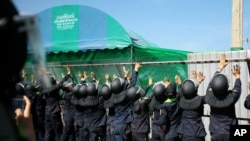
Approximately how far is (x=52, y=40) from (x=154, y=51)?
532cm

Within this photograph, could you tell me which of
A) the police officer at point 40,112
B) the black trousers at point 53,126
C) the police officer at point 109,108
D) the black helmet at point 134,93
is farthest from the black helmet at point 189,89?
the police officer at point 40,112

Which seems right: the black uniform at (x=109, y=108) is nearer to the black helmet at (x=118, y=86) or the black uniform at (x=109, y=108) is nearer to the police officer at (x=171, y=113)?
the black helmet at (x=118, y=86)

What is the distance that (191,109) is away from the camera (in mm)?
6586

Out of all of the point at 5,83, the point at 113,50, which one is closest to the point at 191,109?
the point at 113,50

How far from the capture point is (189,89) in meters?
6.52

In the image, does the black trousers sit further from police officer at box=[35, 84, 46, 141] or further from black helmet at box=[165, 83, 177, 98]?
black helmet at box=[165, 83, 177, 98]

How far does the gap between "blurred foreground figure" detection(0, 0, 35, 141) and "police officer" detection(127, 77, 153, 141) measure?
6140 millimetres

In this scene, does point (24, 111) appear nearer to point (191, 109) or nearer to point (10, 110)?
point (10, 110)

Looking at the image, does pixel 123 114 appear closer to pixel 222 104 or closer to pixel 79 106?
pixel 79 106

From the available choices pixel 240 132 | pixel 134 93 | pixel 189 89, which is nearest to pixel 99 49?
pixel 134 93

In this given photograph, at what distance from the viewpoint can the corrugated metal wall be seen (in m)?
7.27

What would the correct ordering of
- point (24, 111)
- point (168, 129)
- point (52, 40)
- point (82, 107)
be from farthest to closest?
point (52, 40), point (82, 107), point (168, 129), point (24, 111)

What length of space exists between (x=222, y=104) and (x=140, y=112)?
6.16ft

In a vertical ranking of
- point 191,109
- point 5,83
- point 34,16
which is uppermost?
point 34,16
